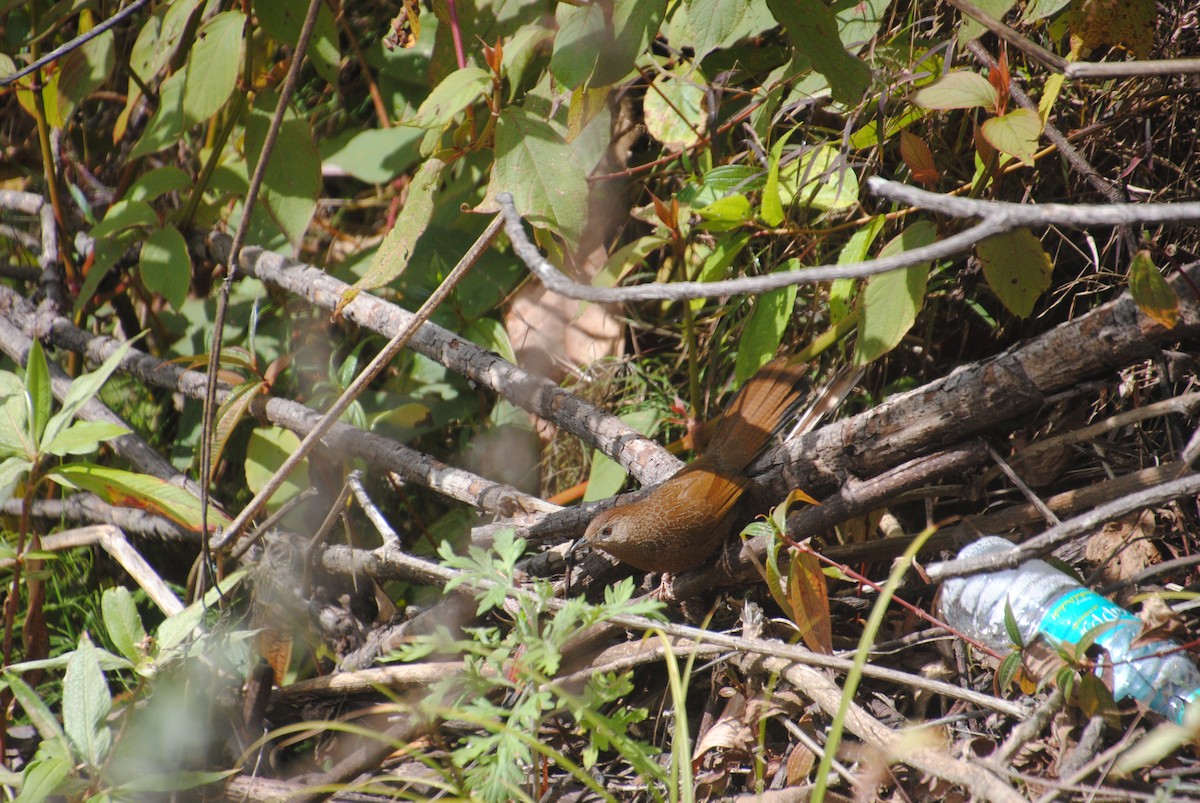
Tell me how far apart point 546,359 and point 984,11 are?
6.15 feet

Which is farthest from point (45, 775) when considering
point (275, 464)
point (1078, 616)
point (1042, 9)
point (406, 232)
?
point (1042, 9)

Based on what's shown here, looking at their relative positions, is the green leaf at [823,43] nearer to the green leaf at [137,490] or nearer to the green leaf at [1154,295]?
the green leaf at [1154,295]

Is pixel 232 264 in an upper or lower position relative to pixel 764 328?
upper

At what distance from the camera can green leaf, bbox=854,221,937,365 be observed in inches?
75.5

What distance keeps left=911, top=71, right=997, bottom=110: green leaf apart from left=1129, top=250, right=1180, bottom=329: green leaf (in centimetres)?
46

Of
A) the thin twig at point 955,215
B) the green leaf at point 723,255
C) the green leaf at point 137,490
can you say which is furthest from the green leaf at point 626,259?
the green leaf at point 137,490

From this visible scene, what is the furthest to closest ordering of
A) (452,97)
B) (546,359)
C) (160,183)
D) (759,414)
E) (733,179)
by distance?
(546,359), (160,183), (759,414), (733,179), (452,97)

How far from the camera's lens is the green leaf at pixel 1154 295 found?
1567 mm

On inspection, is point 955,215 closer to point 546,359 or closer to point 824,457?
point 824,457

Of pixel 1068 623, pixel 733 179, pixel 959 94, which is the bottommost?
pixel 1068 623

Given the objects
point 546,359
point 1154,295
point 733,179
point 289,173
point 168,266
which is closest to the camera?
point 1154,295

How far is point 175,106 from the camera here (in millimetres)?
2812

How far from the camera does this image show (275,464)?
2783 mm

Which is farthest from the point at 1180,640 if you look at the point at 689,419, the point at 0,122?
the point at 0,122
